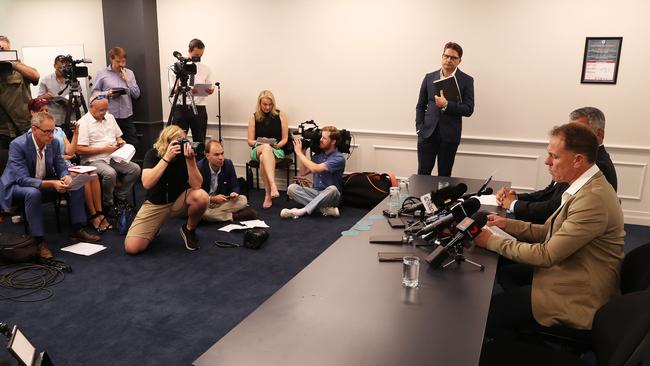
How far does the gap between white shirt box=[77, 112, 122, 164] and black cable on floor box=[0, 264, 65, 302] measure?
1412 mm

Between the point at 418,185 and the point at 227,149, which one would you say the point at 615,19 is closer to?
the point at 418,185

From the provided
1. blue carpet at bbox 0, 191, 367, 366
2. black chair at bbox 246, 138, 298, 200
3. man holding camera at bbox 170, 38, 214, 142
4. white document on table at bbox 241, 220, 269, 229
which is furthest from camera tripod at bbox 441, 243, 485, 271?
man holding camera at bbox 170, 38, 214, 142

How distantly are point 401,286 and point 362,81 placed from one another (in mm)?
4049

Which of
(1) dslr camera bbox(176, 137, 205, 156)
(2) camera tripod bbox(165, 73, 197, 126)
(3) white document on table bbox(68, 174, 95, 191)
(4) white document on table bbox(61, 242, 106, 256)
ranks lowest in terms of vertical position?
(4) white document on table bbox(61, 242, 106, 256)

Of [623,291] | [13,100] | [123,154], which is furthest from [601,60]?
[13,100]

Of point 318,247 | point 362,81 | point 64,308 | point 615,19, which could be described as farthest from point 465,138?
point 64,308

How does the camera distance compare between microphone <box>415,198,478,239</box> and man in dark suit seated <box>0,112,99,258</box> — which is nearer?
microphone <box>415,198,478,239</box>

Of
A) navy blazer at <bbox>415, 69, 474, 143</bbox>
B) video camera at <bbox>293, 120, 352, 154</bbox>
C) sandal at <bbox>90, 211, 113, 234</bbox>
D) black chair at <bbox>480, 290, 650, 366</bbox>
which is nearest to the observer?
black chair at <bbox>480, 290, 650, 366</bbox>

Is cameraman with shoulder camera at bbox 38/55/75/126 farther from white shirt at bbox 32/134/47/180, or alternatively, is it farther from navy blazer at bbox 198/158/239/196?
navy blazer at bbox 198/158/239/196

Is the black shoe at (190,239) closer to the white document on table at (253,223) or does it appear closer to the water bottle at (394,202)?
the white document on table at (253,223)

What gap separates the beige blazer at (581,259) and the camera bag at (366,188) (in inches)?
124

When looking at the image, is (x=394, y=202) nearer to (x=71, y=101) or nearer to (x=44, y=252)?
(x=44, y=252)

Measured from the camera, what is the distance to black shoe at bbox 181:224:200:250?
394 cm

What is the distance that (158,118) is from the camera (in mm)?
6418
